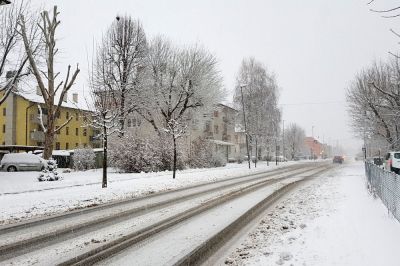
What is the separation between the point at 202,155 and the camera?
43000 millimetres

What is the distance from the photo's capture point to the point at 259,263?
6773 millimetres

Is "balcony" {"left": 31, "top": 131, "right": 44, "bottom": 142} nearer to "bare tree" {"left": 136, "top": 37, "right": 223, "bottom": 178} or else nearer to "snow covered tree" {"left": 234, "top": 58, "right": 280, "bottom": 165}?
"bare tree" {"left": 136, "top": 37, "right": 223, "bottom": 178}

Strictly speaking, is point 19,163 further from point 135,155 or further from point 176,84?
point 176,84

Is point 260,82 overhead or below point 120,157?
overhead

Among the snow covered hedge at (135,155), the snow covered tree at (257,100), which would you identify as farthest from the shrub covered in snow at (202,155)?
the snow covered tree at (257,100)

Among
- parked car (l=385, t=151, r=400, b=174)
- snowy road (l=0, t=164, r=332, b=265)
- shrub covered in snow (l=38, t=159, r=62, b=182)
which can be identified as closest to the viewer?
snowy road (l=0, t=164, r=332, b=265)

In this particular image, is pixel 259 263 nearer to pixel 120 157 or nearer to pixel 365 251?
pixel 365 251

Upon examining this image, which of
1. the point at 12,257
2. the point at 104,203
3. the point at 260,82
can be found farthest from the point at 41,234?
the point at 260,82

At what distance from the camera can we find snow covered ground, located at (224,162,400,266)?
6828 mm

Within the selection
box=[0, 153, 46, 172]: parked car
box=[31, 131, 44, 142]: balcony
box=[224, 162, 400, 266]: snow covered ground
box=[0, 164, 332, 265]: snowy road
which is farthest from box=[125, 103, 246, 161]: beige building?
box=[224, 162, 400, 266]: snow covered ground

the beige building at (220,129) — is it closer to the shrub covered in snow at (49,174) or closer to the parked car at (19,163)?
the parked car at (19,163)

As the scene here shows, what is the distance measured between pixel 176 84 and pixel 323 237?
1414 inches

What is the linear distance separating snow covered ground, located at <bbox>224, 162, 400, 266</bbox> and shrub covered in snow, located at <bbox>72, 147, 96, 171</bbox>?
28025mm

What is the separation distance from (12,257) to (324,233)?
20.9 ft
